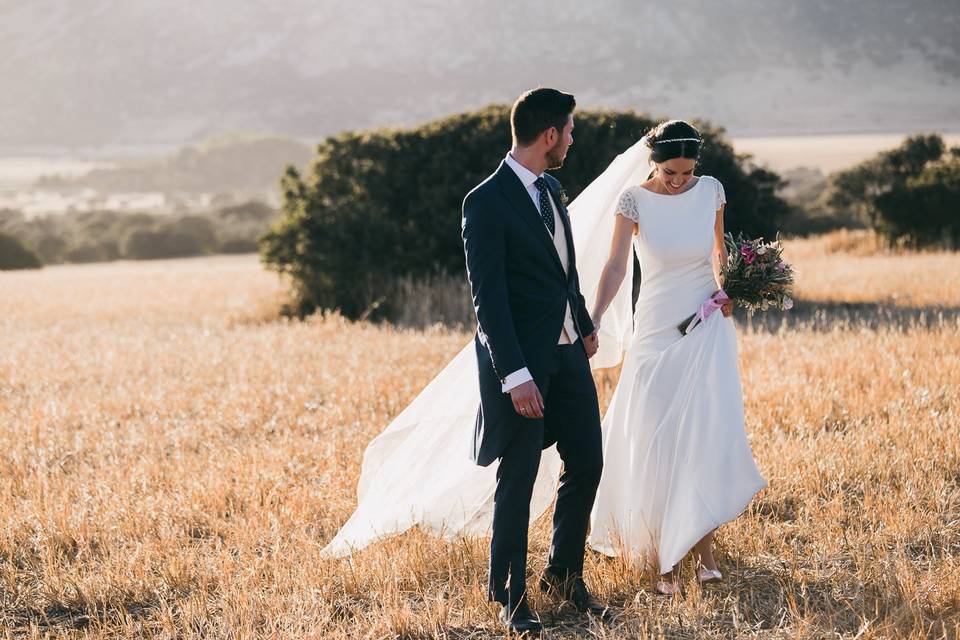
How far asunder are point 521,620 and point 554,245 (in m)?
1.72

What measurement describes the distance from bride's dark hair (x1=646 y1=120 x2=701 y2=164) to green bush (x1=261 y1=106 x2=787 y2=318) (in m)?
10.8

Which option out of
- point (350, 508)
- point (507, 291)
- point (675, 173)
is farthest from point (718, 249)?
point (350, 508)

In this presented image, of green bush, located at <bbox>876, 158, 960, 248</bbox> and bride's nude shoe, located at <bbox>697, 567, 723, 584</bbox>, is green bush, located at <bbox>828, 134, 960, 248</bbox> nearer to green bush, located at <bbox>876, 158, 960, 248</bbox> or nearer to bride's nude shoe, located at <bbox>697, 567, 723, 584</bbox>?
green bush, located at <bbox>876, 158, 960, 248</bbox>

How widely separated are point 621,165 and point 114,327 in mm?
→ 13520

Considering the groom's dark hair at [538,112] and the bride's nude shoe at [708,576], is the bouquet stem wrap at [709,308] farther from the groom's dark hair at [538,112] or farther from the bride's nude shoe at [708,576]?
the groom's dark hair at [538,112]

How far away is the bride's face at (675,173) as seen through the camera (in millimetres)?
4867

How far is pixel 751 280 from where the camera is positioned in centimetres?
492

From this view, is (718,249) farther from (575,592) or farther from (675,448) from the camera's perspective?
(575,592)

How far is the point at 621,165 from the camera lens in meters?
5.36

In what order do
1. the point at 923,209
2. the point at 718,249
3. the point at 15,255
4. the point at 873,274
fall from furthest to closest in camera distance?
the point at 15,255
the point at 923,209
the point at 873,274
the point at 718,249

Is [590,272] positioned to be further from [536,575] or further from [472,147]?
[472,147]

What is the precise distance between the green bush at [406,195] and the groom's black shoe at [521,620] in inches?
Answer: 454

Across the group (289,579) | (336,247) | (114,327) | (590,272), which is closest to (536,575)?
(289,579)

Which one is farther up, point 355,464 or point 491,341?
point 491,341
